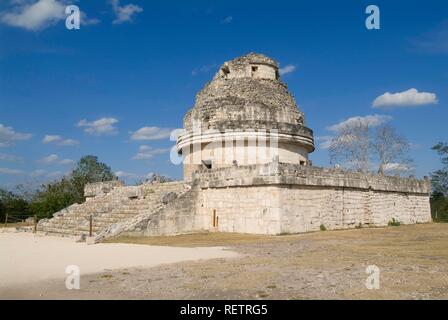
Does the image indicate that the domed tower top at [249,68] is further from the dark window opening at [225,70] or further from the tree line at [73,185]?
the tree line at [73,185]

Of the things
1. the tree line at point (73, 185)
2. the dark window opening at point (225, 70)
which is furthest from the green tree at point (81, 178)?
the dark window opening at point (225, 70)

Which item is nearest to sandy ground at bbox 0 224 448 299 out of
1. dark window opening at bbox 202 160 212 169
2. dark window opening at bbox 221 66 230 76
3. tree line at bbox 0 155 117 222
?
dark window opening at bbox 202 160 212 169

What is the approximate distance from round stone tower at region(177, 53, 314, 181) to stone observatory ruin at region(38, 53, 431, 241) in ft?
0.16

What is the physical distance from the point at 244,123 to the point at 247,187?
490cm

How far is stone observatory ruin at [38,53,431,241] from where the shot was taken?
16.3 m

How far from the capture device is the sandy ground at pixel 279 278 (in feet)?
20.6

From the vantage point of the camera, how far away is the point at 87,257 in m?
10.4

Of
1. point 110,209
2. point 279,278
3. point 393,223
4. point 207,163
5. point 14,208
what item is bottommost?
point 279,278

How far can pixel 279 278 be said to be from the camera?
290 inches

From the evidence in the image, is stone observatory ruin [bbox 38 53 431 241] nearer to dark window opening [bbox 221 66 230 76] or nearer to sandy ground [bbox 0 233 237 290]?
dark window opening [bbox 221 66 230 76]

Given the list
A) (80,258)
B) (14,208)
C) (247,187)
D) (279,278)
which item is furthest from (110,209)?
(14,208)

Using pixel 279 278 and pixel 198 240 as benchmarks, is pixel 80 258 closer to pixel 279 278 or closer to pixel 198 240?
pixel 279 278
